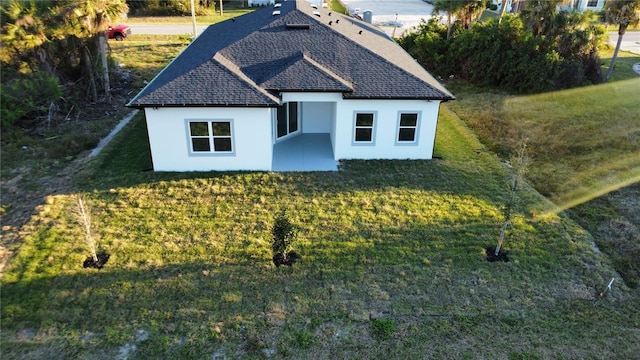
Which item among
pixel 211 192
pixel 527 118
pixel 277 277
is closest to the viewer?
pixel 277 277

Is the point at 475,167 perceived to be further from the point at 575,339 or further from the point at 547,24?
the point at 547,24

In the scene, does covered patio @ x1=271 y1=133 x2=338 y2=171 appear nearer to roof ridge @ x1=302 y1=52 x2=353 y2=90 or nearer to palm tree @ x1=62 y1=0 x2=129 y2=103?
roof ridge @ x1=302 y1=52 x2=353 y2=90

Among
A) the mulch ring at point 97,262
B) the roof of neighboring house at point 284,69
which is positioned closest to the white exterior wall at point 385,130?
the roof of neighboring house at point 284,69

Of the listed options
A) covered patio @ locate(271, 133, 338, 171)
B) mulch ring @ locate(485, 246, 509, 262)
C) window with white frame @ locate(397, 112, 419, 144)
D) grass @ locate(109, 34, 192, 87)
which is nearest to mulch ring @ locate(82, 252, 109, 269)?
covered patio @ locate(271, 133, 338, 171)

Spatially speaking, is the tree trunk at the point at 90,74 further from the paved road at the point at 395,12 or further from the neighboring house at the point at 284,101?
the paved road at the point at 395,12

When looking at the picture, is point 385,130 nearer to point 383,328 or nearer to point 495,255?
point 495,255

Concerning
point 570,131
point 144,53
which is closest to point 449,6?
point 570,131

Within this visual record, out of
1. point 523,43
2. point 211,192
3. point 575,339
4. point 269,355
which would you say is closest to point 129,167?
point 211,192
